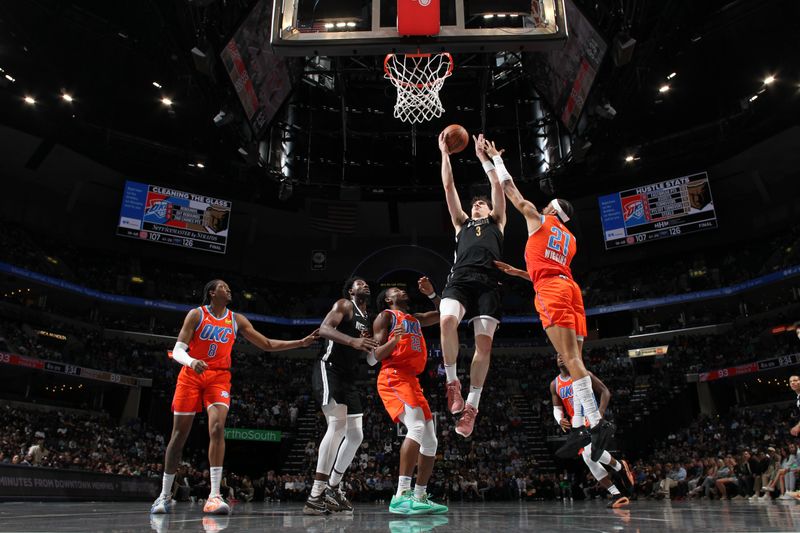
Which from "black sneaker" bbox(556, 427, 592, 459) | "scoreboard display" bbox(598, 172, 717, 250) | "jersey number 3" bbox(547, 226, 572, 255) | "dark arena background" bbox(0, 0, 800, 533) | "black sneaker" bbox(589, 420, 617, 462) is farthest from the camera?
"scoreboard display" bbox(598, 172, 717, 250)

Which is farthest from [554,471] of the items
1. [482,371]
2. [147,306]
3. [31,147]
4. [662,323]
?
[31,147]

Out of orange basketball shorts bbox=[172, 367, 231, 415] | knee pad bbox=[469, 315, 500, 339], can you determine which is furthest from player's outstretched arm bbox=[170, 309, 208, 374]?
knee pad bbox=[469, 315, 500, 339]

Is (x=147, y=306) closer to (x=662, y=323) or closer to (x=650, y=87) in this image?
(x=650, y=87)

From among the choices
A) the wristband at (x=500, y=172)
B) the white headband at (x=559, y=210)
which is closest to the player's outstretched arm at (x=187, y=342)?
the wristband at (x=500, y=172)

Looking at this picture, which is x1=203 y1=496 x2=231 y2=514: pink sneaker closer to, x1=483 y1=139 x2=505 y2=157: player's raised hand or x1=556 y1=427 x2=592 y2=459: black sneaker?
x1=556 y1=427 x2=592 y2=459: black sneaker

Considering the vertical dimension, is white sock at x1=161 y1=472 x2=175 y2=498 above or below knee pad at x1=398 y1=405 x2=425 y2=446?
below

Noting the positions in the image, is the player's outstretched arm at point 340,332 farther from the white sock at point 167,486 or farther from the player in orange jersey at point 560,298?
the white sock at point 167,486

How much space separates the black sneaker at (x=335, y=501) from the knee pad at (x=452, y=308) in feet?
7.02

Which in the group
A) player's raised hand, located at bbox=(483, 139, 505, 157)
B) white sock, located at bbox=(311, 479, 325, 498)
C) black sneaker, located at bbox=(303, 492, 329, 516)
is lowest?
black sneaker, located at bbox=(303, 492, 329, 516)

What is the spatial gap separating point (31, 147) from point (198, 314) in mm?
23182

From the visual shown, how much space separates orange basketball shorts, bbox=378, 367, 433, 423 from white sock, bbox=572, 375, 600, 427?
1.41 m

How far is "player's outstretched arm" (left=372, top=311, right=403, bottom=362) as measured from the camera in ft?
17.4

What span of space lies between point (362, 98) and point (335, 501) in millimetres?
17158

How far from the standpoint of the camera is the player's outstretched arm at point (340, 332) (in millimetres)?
5199
